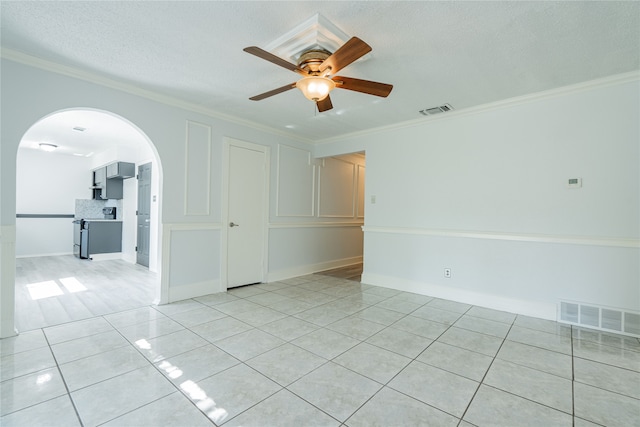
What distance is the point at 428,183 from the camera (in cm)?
403

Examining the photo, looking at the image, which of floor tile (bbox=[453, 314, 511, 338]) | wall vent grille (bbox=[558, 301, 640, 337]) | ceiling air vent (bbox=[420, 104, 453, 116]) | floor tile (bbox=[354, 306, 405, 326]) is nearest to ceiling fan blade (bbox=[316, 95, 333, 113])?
ceiling air vent (bbox=[420, 104, 453, 116])

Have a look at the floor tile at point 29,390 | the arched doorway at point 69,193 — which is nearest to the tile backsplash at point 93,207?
the arched doorway at point 69,193

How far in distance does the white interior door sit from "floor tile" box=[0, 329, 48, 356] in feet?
6.58

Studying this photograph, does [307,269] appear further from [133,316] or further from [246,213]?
[133,316]

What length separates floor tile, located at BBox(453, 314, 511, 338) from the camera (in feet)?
9.05

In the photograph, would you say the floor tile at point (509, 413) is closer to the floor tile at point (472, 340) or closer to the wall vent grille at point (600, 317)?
the floor tile at point (472, 340)

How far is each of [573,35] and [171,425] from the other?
12.0 ft

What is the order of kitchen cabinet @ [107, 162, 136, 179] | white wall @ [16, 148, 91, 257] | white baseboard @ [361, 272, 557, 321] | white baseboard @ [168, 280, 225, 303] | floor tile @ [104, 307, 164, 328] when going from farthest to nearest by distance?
white wall @ [16, 148, 91, 257] → kitchen cabinet @ [107, 162, 136, 179] → white baseboard @ [168, 280, 225, 303] → white baseboard @ [361, 272, 557, 321] → floor tile @ [104, 307, 164, 328]

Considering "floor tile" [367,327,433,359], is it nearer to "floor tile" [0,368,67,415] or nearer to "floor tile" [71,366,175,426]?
"floor tile" [71,366,175,426]

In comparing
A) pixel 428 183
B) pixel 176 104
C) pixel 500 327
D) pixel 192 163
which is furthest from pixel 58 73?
pixel 500 327

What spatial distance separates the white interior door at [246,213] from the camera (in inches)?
164

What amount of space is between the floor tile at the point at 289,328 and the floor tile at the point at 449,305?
1651mm

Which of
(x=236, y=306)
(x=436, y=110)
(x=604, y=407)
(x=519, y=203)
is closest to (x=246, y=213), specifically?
(x=236, y=306)

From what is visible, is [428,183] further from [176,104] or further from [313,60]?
[176,104]
